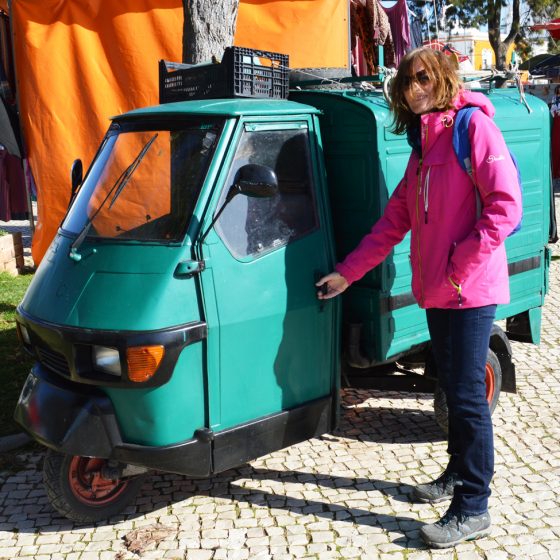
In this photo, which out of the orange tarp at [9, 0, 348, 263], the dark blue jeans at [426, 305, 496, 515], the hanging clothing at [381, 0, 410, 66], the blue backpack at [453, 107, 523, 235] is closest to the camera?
the blue backpack at [453, 107, 523, 235]

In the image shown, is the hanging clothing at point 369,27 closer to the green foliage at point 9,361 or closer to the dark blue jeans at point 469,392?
the green foliage at point 9,361

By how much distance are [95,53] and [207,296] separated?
203 inches

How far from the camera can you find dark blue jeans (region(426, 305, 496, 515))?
353 cm

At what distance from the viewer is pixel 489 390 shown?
480 centimetres

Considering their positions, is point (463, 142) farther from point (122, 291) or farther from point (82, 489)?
point (82, 489)

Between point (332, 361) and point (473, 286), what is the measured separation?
974 millimetres

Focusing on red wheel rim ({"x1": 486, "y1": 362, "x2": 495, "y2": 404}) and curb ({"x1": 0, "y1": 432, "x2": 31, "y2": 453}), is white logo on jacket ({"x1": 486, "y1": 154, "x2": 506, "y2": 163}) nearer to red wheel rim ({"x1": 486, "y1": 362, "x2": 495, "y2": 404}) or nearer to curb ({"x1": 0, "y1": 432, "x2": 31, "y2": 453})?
red wheel rim ({"x1": 486, "y1": 362, "x2": 495, "y2": 404})

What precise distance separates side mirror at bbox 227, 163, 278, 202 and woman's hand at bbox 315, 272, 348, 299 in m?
0.61

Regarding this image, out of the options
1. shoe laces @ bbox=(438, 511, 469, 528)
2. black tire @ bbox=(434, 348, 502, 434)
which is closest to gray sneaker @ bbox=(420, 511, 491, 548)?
shoe laces @ bbox=(438, 511, 469, 528)

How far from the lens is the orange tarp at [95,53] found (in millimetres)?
7758

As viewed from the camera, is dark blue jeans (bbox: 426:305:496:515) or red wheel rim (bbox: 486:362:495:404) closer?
dark blue jeans (bbox: 426:305:496:515)

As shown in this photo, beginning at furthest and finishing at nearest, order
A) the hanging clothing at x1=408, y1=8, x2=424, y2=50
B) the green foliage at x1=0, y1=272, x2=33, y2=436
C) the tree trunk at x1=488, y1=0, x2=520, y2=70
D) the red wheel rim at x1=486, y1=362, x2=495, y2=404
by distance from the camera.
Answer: the tree trunk at x1=488, y1=0, x2=520, y2=70 → the hanging clothing at x1=408, y1=8, x2=424, y2=50 → the green foliage at x1=0, y1=272, x2=33, y2=436 → the red wheel rim at x1=486, y1=362, x2=495, y2=404

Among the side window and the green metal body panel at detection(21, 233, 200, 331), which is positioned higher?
the side window

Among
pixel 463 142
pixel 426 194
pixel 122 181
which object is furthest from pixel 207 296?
pixel 463 142
